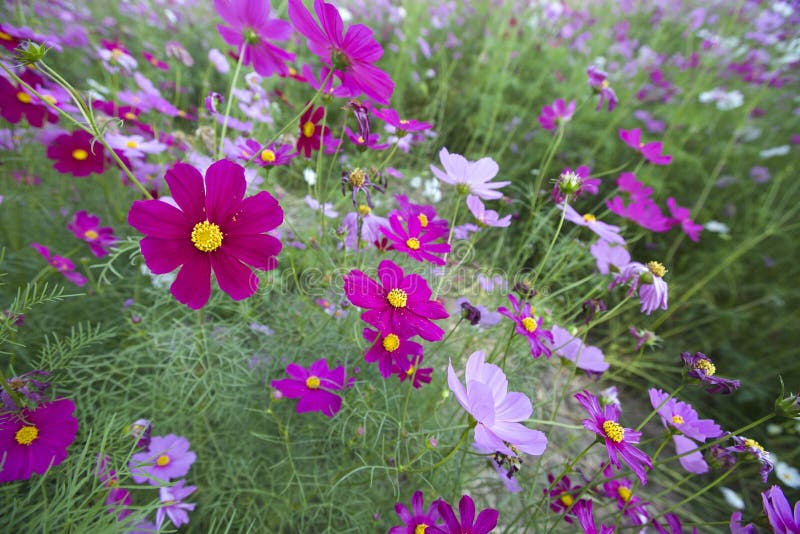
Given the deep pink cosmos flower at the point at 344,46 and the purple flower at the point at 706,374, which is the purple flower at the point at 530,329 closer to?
the purple flower at the point at 706,374

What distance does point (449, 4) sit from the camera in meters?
3.13

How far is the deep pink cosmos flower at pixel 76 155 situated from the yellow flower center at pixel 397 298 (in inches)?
28.1

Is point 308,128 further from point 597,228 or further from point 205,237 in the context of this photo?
point 597,228

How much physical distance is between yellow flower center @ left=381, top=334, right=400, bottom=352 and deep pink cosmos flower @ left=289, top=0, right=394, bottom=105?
36 cm

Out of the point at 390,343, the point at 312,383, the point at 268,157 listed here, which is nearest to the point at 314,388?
the point at 312,383

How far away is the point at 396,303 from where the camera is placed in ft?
1.95

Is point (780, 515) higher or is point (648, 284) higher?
point (648, 284)

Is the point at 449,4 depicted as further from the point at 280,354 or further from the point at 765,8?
the point at 280,354

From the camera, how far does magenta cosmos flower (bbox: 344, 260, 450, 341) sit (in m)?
0.55

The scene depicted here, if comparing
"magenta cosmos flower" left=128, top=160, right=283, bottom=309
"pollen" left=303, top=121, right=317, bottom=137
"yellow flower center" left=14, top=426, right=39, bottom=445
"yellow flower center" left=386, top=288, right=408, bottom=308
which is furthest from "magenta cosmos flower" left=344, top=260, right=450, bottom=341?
"yellow flower center" left=14, top=426, right=39, bottom=445

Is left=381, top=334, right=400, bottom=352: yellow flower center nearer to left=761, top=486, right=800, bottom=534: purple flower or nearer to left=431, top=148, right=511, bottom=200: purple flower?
left=431, top=148, right=511, bottom=200: purple flower

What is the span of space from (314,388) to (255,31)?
634 millimetres

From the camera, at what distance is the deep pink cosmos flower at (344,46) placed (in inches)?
21.7

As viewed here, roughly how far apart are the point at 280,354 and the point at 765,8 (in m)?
4.79
